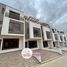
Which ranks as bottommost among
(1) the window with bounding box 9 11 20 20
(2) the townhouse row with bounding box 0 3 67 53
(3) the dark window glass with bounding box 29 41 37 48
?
(3) the dark window glass with bounding box 29 41 37 48

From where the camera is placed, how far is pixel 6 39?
14680 millimetres

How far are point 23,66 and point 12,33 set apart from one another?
8156 millimetres

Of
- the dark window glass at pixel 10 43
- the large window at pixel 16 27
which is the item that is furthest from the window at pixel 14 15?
the dark window glass at pixel 10 43

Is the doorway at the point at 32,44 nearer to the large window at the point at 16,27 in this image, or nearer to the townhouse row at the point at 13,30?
the townhouse row at the point at 13,30

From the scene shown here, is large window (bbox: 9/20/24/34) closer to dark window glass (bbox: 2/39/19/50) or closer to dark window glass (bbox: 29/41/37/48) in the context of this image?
dark window glass (bbox: 2/39/19/50)

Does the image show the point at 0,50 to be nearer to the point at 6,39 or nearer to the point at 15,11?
the point at 6,39

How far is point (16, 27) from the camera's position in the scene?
51.3ft

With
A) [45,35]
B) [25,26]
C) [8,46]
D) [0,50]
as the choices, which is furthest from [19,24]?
[45,35]

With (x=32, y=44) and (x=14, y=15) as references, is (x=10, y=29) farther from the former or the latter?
(x=32, y=44)

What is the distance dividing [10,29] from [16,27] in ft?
6.49

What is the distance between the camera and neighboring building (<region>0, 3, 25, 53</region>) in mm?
13211

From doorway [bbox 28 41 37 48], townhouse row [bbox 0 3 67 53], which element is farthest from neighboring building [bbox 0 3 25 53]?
doorway [bbox 28 41 37 48]

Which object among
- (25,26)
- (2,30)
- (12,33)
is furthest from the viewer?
(25,26)

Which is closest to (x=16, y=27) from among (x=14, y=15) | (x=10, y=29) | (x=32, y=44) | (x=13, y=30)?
(x=13, y=30)
